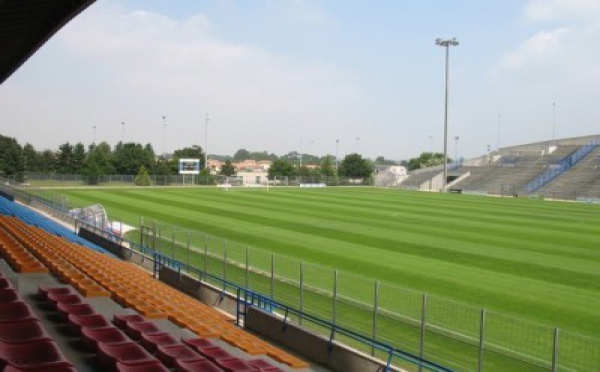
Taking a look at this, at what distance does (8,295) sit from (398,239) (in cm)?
2254

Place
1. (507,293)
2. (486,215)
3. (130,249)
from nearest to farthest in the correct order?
(507,293) < (130,249) < (486,215)

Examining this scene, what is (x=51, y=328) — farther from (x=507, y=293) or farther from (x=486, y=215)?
(x=486, y=215)

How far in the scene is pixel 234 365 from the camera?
792 centimetres

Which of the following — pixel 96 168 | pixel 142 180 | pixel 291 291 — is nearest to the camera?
pixel 291 291

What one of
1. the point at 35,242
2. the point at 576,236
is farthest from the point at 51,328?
the point at 576,236

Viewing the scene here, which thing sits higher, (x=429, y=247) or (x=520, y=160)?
(x=520, y=160)

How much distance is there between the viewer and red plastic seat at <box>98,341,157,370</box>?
22.6 feet

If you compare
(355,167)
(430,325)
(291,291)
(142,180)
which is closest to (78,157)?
(142,180)

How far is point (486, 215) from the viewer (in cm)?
4331

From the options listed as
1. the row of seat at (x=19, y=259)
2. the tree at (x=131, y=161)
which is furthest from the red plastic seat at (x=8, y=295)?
the tree at (x=131, y=161)

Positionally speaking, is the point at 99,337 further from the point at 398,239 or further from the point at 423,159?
the point at 423,159

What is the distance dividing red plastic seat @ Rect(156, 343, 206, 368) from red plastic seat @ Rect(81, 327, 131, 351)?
48cm

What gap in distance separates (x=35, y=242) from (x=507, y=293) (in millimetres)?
14912

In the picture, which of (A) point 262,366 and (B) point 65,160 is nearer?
(A) point 262,366
